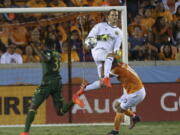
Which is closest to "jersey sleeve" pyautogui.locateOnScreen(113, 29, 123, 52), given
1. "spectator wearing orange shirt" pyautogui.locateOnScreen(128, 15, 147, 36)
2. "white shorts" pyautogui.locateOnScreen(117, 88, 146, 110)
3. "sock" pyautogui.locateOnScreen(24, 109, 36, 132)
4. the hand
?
"white shorts" pyautogui.locateOnScreen(117, 88, 146, 110)

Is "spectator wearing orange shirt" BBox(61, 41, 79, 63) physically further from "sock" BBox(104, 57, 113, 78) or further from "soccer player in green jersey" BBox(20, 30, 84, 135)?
"soccer player in green jersey" BBox(20, 30, 84, 135)

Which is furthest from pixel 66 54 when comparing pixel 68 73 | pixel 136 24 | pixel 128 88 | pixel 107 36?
pixel 128 88

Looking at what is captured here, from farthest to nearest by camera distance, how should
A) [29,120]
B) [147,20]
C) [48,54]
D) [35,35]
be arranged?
[147,20] < [35,35] < [48,54] < [29,120]

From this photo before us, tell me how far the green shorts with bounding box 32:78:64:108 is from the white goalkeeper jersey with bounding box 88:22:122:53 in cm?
176

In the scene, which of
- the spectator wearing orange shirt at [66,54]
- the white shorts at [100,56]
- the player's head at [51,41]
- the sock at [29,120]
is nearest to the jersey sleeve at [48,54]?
the sock at [29,120]

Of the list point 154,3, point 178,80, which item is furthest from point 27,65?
point 154,3

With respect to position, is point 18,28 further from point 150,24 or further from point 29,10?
point 150,24

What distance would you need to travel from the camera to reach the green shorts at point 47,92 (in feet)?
42.8

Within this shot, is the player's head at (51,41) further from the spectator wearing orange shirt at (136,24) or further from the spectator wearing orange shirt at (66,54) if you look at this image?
the spectator wearing orange shirt at (136,24)

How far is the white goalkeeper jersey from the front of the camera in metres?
14.6

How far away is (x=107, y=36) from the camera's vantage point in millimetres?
14664

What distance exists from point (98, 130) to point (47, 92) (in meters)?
2.06

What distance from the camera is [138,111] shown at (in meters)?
17.3

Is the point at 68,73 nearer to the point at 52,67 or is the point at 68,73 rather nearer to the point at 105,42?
the point at 105,42
